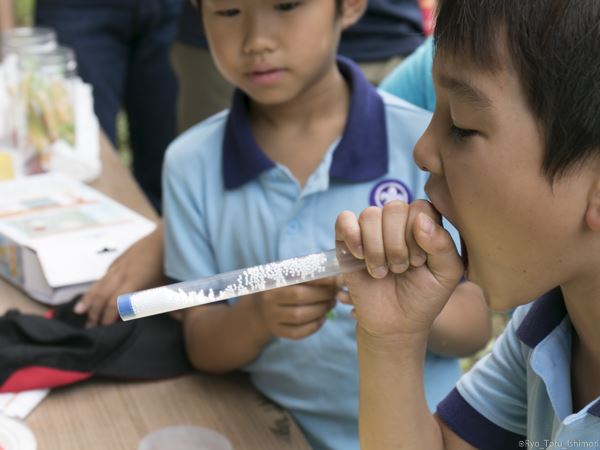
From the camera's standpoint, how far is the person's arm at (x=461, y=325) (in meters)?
1.22

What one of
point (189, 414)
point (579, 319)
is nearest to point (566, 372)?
point (579, 319)

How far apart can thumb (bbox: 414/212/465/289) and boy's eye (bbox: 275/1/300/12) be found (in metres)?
0.49

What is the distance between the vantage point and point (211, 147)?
4.53 feet

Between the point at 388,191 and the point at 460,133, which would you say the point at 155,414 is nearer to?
the point at 388,191

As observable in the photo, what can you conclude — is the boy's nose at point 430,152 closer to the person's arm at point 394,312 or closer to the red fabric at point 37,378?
the person's arm at point 394,312

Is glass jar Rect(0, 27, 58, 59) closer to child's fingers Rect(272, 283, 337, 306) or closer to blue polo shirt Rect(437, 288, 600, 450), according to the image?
child's fingers Rect(272, 283, 337, 306)

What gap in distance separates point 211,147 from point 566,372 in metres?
0.64

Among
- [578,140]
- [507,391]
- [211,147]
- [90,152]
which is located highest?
[578,140]

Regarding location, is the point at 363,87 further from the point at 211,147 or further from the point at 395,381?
the point at 395,381

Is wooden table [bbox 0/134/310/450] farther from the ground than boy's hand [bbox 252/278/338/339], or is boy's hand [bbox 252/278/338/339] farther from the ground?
boy's hand [bbox 252/278/338/339]

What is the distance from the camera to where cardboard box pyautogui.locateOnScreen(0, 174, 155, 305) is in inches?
56.4

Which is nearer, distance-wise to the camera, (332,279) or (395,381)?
(395,381)

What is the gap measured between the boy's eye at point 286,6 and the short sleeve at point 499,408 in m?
0.53

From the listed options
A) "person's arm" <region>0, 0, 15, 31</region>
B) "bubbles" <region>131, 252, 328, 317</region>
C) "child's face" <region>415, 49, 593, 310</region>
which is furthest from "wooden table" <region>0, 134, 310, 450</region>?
"person's arm" <region>0, 0, 15, 31</region>
